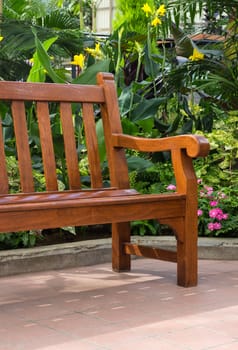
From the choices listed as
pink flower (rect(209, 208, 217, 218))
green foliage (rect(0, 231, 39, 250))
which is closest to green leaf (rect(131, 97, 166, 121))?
pink flower (rect(209, 208, 217, 218))

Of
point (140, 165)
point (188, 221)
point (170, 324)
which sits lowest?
point (170, 324)

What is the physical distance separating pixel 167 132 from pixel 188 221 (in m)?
1.83

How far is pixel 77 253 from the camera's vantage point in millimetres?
4352

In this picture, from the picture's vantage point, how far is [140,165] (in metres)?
4.58

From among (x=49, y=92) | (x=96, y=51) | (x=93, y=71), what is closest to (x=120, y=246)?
(x=49, y=92)

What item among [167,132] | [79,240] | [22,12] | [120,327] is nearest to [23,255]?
[79,240]

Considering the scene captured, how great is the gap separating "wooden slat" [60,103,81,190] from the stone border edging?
0.54m

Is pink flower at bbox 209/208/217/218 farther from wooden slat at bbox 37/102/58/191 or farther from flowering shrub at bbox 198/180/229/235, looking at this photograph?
wooden slat at bbox 37/102/58/191

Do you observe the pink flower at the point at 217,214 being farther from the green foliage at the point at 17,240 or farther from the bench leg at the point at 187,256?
the green foliage at the point at 17,240

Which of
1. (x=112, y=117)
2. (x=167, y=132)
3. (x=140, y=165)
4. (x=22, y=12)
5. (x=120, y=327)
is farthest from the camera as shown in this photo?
(x=22, y=12)

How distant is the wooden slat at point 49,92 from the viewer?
3.68 m

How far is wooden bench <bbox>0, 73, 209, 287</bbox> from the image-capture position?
10.9 ft

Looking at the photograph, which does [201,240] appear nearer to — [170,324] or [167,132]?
[167,132]

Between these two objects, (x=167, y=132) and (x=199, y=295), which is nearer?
(x=199, y=295)
